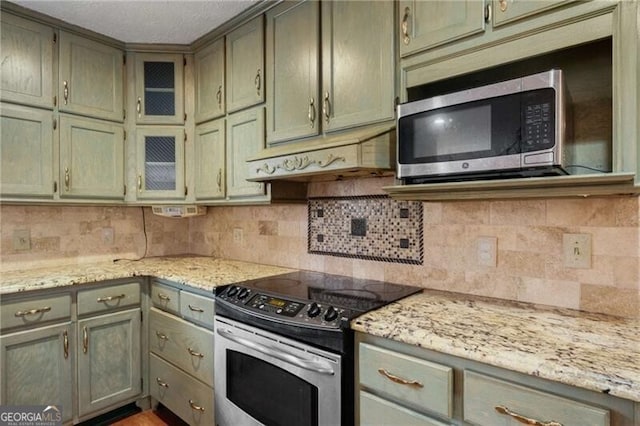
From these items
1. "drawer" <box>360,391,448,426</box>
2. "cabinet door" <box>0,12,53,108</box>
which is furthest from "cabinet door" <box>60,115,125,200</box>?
"drawer" <box>360,391,448,426</box>

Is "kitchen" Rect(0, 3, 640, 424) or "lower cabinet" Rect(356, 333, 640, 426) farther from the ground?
"kitchen" Rect(0, 3, 640, 424)

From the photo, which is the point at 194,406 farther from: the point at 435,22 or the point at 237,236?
the point at 435,22

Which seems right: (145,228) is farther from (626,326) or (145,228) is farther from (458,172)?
(626,326)

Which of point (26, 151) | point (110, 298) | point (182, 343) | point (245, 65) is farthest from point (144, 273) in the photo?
point (245, 65)

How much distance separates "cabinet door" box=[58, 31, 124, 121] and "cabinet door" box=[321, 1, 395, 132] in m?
1.55

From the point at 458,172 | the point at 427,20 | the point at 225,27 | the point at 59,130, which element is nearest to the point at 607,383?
the point at 458,172

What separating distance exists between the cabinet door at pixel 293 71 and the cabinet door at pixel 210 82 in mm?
465

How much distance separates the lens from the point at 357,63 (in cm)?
162

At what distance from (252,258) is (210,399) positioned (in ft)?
3.15

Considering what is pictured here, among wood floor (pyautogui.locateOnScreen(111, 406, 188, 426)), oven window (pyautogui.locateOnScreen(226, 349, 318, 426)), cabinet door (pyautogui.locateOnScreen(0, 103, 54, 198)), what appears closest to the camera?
oven window (pyautogui.locateOnScreen(226, 349, 318, 426))

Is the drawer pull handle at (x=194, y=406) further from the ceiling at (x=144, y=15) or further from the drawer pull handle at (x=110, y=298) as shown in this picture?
the ceiling at (x=144, y=15)

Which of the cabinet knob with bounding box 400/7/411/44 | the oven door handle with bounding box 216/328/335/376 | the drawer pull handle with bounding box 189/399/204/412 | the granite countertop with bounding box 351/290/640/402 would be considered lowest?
the drawer pull handle with bounding box 189/399/204/412

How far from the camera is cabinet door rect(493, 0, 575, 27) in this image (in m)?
1.13

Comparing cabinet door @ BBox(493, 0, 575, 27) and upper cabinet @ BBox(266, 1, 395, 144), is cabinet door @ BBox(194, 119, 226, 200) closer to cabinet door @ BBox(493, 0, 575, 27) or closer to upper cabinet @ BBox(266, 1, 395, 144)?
upper cabinet @ BBox(266, 1, 395, 144)
